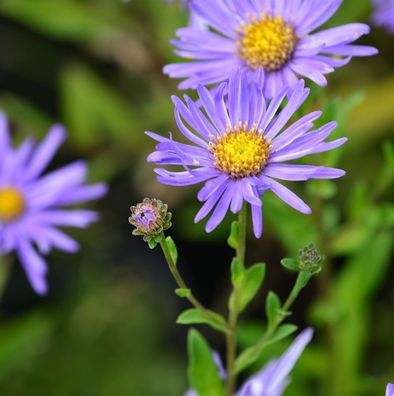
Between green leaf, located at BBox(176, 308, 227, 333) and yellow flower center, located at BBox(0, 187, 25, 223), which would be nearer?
green leaf, located at BBox(176, 308, 227, 333)

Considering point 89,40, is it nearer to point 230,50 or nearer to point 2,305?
point 2,305

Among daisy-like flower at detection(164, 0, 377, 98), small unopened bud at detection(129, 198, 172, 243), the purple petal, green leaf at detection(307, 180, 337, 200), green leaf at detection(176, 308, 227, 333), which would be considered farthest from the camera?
the purple petal

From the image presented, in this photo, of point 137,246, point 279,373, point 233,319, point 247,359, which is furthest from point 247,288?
point 137,246

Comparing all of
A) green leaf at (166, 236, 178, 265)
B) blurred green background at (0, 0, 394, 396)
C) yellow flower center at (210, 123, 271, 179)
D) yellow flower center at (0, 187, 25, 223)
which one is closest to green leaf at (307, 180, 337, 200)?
blurred green background at (0, 0, 394, 396)

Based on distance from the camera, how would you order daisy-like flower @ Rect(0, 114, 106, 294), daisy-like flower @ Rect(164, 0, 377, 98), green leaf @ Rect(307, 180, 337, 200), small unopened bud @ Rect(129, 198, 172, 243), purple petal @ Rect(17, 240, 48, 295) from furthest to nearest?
daisy-like flower @ Rect(0, 114, 106, 294), purple petal @ Rect(17, 240, 48, 295), green leaf @ Rect(307, 180, 337, 200), daisy-like flower @ Rect(164, 0, 377, 98), small unopened bud @ Rect(129, 198, 172, 243)

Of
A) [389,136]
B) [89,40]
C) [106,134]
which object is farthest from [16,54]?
[389,136]

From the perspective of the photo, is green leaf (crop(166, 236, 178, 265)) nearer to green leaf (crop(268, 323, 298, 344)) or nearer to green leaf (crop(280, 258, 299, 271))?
green leaf (crop(280, 258, 299, 271))

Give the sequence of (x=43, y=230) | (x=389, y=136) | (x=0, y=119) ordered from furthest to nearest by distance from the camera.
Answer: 1. (x=389, y=136)
2. (x=0, y=119)
3. (x=43, y=230)

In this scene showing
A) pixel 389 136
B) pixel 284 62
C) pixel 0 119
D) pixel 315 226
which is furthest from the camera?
pixel 389 136
